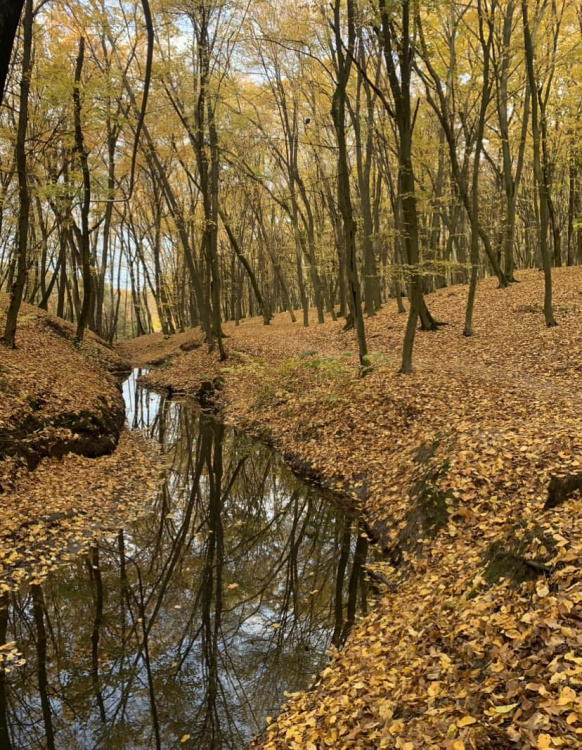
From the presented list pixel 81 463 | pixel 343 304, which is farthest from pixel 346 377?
pixel 343 304

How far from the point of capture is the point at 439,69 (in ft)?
55.3

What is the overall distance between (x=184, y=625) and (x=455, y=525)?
3317 millimetres

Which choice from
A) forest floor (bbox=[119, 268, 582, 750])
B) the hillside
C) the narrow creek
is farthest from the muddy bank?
forest floor (bbox=[119, 268, 582, 750])

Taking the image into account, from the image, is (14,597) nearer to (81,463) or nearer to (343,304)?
(81,463)

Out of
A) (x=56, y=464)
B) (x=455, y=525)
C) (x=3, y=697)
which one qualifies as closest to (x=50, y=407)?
(x=56, y=464)

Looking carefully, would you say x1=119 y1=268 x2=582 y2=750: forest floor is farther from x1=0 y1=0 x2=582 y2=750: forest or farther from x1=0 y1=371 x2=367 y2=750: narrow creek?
x1=0 y1=371 x2=367 y2=750: narrow creek

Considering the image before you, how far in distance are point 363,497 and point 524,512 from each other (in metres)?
3.39

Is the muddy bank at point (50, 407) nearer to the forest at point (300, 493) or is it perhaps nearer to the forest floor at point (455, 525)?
the forest at point (300, 493)

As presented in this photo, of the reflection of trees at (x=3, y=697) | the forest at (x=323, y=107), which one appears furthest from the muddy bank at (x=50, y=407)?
the reflection of trees at (x=3, y=697)

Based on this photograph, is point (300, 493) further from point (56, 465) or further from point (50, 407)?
point (50, 407)

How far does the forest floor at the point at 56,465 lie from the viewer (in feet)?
21.7

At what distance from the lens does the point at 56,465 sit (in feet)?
29.2

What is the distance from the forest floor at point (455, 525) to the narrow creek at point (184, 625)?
425mm

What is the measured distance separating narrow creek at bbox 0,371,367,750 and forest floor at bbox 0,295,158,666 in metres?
0.51
